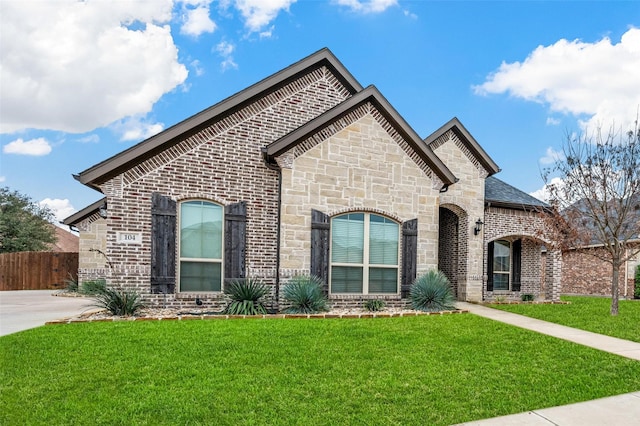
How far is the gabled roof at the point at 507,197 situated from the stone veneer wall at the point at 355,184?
12.8ft

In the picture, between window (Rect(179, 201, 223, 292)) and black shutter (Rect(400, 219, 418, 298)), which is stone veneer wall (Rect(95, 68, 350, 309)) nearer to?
window (Rect(179, 201, 223, 292))

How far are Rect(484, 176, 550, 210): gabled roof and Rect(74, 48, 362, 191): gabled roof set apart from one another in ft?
22.4

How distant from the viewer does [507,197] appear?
1550cm

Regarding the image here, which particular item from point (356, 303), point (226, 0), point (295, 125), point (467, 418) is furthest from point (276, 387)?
point (226, 0)

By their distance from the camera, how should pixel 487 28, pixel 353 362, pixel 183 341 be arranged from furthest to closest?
pixel 487 28
pixel 183 341
pixel 353 362

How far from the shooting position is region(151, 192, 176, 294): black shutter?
9.99 meters

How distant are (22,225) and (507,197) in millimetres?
29501

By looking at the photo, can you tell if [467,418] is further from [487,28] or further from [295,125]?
[487,28]

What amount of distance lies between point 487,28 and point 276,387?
13616mm

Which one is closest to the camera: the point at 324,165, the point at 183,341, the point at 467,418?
the point at 467,418

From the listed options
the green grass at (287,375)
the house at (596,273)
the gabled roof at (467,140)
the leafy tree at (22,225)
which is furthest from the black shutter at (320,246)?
the leafy tree at (22,225)

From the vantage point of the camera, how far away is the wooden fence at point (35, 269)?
2139 cm

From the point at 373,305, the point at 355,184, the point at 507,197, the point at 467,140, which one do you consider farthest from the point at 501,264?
the point at 355,184

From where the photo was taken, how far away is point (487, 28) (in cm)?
1368
